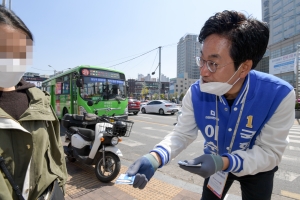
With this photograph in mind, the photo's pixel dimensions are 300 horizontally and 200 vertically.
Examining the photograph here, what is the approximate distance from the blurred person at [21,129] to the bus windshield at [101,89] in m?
7.03

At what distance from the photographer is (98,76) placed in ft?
28.5

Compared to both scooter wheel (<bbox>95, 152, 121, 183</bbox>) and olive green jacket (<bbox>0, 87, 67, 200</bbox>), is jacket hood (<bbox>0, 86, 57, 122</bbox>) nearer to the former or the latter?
olive green jacket (<bbox>0, 87, 67, 200</bbox>)

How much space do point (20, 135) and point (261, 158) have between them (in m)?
1.58

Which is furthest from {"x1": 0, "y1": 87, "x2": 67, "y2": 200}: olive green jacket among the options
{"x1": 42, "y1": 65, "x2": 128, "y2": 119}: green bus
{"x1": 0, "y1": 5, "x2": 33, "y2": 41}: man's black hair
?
{"x1": 42, "y1": 65, "x2": 128, "y2": 119}: green bus

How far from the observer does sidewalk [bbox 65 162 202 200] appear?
299cm

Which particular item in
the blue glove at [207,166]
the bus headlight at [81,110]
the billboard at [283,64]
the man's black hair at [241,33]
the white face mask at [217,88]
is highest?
the billboard at [283,64]

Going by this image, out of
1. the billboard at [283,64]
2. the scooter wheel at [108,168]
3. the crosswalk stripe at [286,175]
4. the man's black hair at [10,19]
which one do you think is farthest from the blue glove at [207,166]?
the billboard at [283,64]

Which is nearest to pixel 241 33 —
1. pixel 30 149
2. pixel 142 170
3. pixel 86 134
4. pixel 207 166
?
pixel 207 166

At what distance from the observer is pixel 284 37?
161 feet

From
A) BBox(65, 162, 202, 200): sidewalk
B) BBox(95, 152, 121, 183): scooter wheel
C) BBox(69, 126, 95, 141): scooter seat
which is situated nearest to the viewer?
BBox(65, 162, 202, 200): sidewalk

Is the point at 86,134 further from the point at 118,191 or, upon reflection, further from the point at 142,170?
the point at 142,170

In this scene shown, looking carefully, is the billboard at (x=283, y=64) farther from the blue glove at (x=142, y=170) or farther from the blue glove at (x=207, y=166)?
the blue glove at (x=142, y=170)

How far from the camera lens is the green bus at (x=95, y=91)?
8.23 m

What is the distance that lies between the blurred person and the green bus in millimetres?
6468
